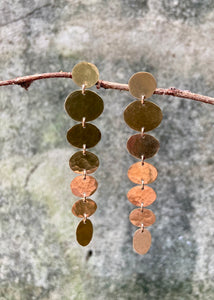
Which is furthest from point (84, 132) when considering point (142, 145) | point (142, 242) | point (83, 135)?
point (142, 242)

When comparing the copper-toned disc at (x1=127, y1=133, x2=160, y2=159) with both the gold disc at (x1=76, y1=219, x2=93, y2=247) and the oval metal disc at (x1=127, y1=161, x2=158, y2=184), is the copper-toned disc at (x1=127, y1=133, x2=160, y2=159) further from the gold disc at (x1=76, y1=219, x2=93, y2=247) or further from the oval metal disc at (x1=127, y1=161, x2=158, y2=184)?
the gold disc at (x1=76, y1=219, x2=93, y2=247)

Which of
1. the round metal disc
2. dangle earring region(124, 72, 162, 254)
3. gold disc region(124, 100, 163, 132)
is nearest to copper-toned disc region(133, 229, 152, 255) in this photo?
dangle earring region(124, 72, 162, 254)

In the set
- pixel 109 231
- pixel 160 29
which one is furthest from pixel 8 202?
pixel 160 29

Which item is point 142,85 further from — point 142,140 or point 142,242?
point 142,242

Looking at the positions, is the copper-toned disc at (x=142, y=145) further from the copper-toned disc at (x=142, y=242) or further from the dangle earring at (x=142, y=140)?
the copper-toned disc at (x=142, y=242)

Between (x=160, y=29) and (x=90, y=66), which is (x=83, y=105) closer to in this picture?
(x=90, y=66)
